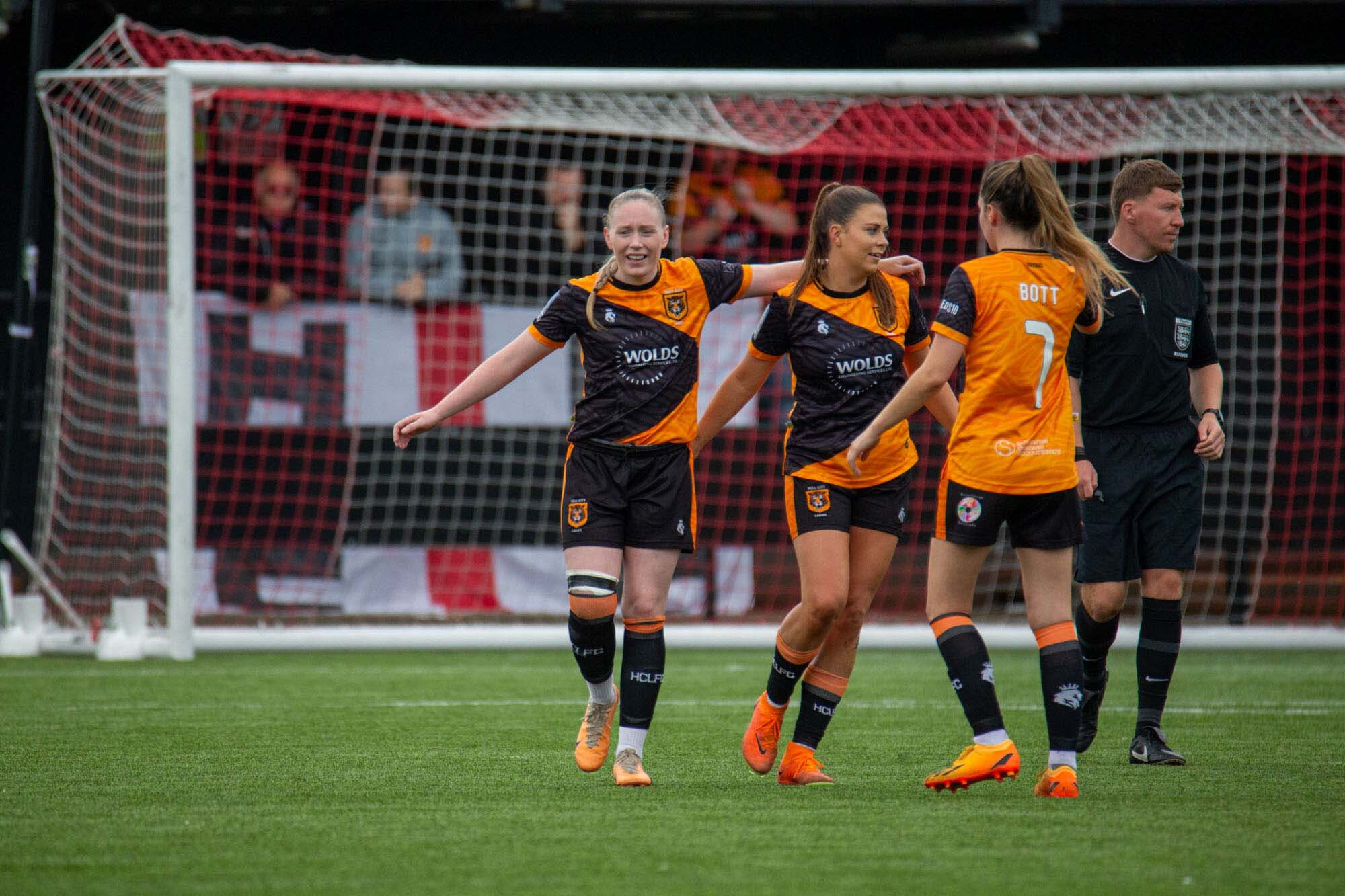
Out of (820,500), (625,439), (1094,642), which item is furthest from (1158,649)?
(625,439)

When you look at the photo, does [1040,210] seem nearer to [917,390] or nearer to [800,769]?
[917,390]

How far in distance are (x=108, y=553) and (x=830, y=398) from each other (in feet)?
20.4

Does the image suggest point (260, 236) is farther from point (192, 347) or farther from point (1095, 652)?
point (1095, 652)

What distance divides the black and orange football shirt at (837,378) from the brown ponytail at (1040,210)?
62cm

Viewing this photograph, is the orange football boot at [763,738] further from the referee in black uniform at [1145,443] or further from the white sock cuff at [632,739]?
the referee in black uniform at [1145,443]

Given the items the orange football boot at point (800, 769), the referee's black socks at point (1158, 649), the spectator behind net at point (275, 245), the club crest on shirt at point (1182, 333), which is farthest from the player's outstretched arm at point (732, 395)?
the spectator behind net at point (275, 245)

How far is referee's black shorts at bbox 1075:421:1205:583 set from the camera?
202 inches

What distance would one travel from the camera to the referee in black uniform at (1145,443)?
514 cm

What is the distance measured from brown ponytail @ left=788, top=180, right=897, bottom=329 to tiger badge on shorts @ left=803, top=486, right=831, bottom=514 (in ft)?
1.80

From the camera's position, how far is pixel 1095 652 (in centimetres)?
530

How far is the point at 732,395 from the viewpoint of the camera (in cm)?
488

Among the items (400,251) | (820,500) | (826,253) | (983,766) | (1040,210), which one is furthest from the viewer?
(400,251)

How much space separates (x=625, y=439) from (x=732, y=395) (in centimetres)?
41

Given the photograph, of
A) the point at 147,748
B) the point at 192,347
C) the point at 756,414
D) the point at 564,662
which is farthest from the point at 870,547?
the point at 756,414
